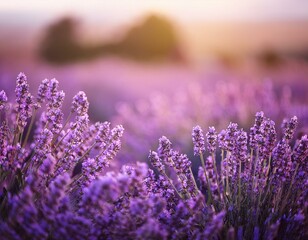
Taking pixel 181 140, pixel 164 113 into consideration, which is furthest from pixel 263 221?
pixel 164 113

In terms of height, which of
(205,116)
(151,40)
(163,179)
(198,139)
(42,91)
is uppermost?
(151,40)

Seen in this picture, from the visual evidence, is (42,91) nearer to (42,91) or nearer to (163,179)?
(42,91)

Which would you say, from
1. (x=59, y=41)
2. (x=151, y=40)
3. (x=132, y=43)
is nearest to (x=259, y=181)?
(x=151, y=40)

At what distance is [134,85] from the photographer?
1060 cm

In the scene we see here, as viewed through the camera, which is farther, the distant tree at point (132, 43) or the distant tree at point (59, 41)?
the distant tree at point (59, 41)

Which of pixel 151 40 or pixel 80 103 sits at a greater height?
pixel 151 40

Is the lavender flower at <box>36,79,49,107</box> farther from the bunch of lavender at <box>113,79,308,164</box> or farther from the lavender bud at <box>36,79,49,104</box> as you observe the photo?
the bunch of lavender at <box>113,79,308,164</box>

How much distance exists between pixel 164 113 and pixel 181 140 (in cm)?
80

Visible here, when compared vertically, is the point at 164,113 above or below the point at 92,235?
above

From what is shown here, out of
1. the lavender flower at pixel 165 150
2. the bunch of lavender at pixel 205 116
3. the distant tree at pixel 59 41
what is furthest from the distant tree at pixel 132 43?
the lavender flower at pixel 165 150

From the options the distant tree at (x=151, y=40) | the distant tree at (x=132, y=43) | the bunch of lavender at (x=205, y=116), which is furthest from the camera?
the distant tree at (x=132, y=43)

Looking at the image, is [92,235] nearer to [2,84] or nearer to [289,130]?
[289,130]

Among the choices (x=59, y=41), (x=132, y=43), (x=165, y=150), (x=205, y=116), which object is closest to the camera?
(x=165, y=150)

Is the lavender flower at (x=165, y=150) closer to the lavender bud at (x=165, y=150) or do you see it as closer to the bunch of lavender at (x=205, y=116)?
the lavender bud at (x=165, y=150)
